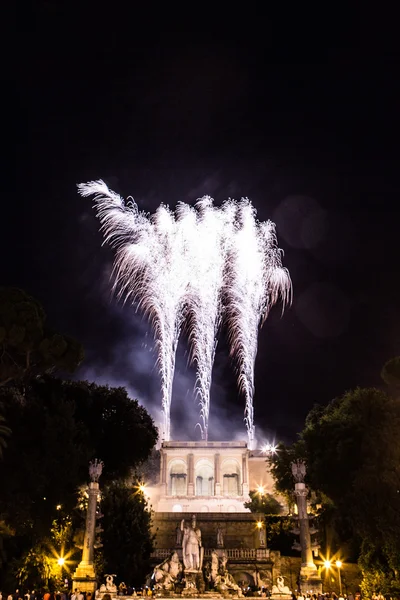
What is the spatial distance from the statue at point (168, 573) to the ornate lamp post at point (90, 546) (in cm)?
342

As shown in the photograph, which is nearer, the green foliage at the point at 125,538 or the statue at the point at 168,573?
the statue at the point at 168,573

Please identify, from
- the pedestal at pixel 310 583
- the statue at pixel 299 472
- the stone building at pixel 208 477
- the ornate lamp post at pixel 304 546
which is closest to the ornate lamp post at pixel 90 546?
the pedestal at pixel 310 583

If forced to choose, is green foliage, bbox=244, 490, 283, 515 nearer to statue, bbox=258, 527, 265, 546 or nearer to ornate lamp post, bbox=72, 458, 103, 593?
statue, bbox=258, 527, 265, 546

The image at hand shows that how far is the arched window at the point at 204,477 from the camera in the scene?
84.7 meters

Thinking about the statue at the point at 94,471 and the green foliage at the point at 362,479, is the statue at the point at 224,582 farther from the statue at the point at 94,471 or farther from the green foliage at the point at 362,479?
the statue at the point at 94,471

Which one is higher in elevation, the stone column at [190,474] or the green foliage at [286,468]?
the stone column at [190,474]

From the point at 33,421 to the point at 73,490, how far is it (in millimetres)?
4798

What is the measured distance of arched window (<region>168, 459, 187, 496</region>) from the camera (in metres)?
83.2

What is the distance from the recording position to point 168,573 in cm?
3134

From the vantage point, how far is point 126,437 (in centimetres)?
4244

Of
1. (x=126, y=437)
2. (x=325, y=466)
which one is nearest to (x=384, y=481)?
(x=325, y=466)

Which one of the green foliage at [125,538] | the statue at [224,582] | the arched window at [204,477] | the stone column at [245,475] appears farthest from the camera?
the arched window at [204,477]

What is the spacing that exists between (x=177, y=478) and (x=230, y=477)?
25.6 ft

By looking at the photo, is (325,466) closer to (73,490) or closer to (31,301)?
(73,490)
